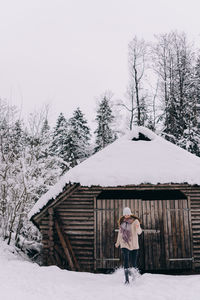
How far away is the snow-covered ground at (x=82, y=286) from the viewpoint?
19.1 feet

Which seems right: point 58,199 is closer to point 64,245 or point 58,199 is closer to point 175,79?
point 64,245

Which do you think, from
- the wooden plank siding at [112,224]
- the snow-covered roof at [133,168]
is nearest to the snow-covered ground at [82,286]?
the wooden plank siding at [112,224]

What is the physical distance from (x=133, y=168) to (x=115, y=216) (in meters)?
1.75

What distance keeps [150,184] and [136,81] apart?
50.5ft

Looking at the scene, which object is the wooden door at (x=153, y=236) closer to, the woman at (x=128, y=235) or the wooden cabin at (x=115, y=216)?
the wooden cabin at (x=115, y=216)

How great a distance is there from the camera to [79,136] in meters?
28.8

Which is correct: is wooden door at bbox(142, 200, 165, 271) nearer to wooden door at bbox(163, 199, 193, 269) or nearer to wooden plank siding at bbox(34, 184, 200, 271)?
wooden plank siding at bbox(34, 184, 200, 271)

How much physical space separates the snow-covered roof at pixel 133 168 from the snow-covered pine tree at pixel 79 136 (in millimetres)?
16435

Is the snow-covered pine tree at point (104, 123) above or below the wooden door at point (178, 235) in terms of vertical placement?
above

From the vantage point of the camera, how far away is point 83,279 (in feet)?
25.7

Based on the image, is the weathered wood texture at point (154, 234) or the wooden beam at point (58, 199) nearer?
the weathered wood texture at point (154, 234)

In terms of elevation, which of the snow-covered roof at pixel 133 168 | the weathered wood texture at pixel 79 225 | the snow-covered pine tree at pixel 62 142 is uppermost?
the snow-covered pine tree at pixel 62 142

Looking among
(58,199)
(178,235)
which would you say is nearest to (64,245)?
(58,199)

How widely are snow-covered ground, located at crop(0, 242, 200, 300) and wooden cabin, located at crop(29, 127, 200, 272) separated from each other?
1288mm
